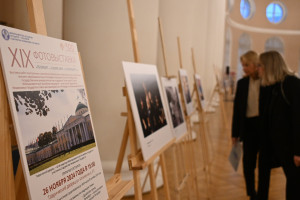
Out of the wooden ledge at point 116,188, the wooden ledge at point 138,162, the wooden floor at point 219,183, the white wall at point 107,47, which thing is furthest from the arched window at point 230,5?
the wooden ledge at point 116,188

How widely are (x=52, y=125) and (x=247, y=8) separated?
1767 centimetres

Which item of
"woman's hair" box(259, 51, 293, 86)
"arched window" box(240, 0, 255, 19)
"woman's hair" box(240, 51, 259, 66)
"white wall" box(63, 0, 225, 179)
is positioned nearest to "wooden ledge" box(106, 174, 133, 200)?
"woman's hair" box(259, 51, 293, 86)

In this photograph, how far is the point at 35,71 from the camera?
914 millimetres

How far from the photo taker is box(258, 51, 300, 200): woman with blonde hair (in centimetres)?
227

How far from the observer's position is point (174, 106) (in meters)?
2.37

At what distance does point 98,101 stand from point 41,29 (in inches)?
81.3

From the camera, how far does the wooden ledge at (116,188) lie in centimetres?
127

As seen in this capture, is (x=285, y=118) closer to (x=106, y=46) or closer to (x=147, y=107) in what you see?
(x=147, y=107)

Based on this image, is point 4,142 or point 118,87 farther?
point 118,87

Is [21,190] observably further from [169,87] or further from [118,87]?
[118,87]

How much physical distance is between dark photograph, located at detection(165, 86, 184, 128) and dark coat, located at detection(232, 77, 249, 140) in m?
0.77

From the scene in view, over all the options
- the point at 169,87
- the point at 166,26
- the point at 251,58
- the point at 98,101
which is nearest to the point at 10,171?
the point at 169,87

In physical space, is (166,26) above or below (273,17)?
below

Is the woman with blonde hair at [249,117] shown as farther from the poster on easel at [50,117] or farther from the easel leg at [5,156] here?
the easel leg at [5,156]
